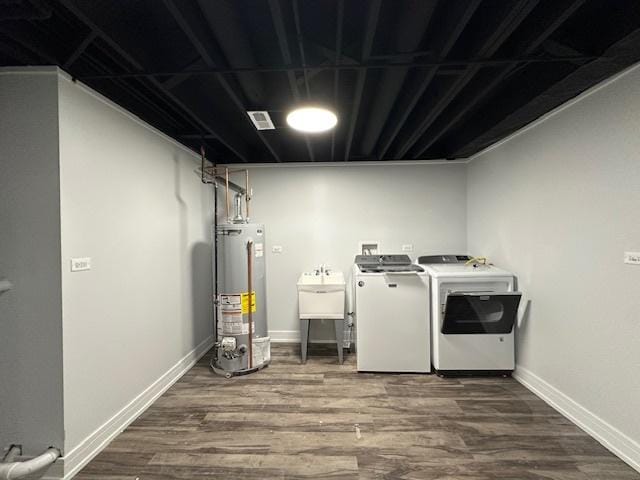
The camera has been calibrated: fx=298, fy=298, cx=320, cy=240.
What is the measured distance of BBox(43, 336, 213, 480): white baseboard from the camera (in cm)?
168

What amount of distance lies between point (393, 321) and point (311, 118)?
202 cm

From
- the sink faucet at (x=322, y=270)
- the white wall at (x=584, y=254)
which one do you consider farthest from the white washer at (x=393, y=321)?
the white wall at (x=584, y=254)

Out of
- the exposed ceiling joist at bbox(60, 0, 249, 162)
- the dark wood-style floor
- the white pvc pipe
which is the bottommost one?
the dark wood-style floor

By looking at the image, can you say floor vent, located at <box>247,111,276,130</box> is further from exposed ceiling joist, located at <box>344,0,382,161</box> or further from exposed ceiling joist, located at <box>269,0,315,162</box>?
exposed ceiling joist, located at <box>344,0,382,161</box>

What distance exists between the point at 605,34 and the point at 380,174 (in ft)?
8.11

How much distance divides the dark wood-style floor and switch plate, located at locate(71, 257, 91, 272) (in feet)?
3.91

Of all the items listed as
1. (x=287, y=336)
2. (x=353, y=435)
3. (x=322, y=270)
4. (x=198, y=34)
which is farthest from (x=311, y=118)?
(x=287, y=336)

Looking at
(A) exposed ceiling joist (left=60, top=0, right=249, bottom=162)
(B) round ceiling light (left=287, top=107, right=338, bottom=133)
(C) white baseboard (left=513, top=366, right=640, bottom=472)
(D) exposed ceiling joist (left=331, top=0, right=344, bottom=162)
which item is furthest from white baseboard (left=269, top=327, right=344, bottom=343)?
(D) exposed ceiling joist (left=331, top=0, right=344, bottom=162)

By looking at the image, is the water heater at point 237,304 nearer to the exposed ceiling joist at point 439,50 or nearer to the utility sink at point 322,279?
the utility sink at point 322,279

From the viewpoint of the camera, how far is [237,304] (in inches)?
117

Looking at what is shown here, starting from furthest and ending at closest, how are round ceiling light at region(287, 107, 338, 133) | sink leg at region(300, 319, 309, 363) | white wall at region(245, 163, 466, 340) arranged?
white wall at region(245, 163, 466, 340) < sink leg at region(300, 319, 309, 363) < round ceiling light at region(287, 107, 338, 133)

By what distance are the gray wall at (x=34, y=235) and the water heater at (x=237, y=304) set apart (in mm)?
Result: 1387

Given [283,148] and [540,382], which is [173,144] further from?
[540,382]

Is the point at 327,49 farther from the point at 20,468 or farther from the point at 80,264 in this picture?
the point at 20,468
